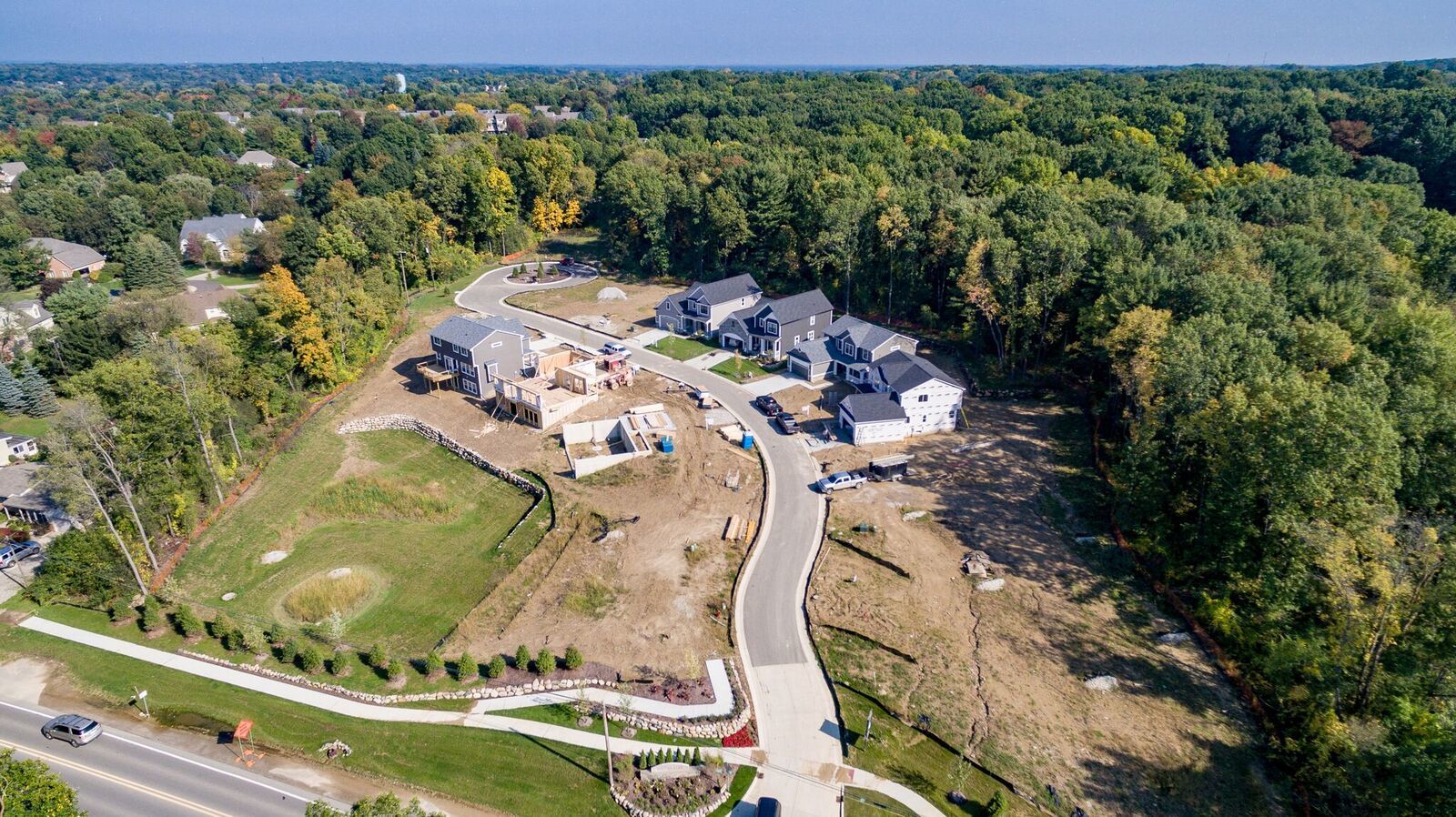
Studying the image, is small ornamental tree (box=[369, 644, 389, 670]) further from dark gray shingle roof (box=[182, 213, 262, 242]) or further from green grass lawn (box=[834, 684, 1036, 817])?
dark gray shingle roof (box=[182, 213, 262, 242])

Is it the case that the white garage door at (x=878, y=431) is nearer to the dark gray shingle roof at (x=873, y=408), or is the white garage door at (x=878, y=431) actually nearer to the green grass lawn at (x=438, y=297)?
the dark gray shingle roof at (x=873, y=408)

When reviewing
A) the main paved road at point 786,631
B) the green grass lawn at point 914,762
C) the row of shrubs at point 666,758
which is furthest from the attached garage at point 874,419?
the row of shrubs at point 666,758

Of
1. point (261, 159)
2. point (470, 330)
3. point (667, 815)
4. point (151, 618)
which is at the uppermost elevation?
point (261, 159)

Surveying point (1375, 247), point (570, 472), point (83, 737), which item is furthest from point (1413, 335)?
point (83, 737)

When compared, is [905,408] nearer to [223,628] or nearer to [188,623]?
[223,628]

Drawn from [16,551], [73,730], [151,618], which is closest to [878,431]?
[151,618]
